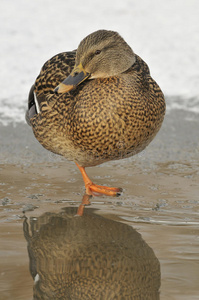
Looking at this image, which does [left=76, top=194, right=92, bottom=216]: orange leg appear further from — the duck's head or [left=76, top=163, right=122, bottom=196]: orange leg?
the duck's head

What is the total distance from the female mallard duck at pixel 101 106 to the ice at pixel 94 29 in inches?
65.4

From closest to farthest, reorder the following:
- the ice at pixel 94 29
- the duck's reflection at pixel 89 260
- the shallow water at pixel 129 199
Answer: the duck's reflection at pixel 89 260 < the shallow water at pixel 129 199 < the ice at pixel 94 29

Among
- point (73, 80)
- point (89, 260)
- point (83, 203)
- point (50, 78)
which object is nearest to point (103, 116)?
point (73, 80)

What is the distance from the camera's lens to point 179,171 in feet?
13.4

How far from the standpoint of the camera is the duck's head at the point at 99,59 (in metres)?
3.38

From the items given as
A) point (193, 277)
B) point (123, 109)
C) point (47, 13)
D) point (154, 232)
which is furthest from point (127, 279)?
point (47, 13)

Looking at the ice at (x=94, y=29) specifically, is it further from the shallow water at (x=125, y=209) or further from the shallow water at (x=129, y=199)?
the shallow water at (x=125, y=209)

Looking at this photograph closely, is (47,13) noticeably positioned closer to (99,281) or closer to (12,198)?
(12,198)

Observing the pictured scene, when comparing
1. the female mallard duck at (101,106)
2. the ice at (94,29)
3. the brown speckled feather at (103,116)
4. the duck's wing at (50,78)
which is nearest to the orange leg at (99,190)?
the female mallard duck at (101,106)

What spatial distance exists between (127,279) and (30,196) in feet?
4.19

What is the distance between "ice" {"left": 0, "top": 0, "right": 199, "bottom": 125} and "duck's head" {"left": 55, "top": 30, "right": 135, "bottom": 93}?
6.16 feet

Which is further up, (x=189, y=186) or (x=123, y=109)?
(x=123, y=109)

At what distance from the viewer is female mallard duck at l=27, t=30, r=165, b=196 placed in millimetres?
3361

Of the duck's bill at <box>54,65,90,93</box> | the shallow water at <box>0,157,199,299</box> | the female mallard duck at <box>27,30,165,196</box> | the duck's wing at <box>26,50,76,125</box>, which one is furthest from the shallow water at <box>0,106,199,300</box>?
→ the duck's bill at <box>54,65,90,93</box>
